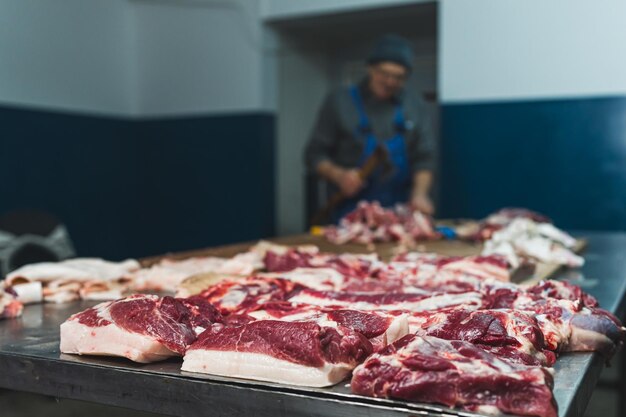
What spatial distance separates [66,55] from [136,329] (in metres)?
5.22

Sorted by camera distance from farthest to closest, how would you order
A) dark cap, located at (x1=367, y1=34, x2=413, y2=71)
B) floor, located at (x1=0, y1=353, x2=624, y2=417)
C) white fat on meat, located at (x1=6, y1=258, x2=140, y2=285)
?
dark cap, located at (x1=367, y1=34, x2=413, y2=71) → white fat on meat, located at (x1=6, y1=258, x2=140, y2=285) → floor, located at (x1=0, y1=353, x2=624, y2=417)

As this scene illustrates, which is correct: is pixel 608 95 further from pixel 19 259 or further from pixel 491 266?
pixel 19 259

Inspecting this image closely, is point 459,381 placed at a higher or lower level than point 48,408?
higher

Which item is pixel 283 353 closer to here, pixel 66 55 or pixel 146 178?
pixel 66 55

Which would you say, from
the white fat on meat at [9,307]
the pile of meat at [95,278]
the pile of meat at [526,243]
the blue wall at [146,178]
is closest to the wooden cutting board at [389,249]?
the pile of meat at [526,243]

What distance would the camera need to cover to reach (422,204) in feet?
16.2

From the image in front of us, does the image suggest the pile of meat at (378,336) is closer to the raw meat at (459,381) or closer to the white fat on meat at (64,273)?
the raw meat at (459,381)

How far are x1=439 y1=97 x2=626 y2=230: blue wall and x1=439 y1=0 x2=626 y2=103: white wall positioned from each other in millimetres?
112

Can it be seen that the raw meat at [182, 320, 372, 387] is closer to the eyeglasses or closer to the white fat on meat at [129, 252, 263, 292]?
the white fat on meat at [129, 252, 263, 292]

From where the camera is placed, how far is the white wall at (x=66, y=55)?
570 centimetres

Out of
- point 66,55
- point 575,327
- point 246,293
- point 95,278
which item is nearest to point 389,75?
point 66,55

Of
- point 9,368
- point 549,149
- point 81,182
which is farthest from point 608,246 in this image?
point 81,182

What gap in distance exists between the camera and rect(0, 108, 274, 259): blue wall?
595 cm

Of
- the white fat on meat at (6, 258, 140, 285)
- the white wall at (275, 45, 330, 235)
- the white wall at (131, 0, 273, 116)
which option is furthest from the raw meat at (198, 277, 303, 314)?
the white wall at (275, 45, 330, 235)
